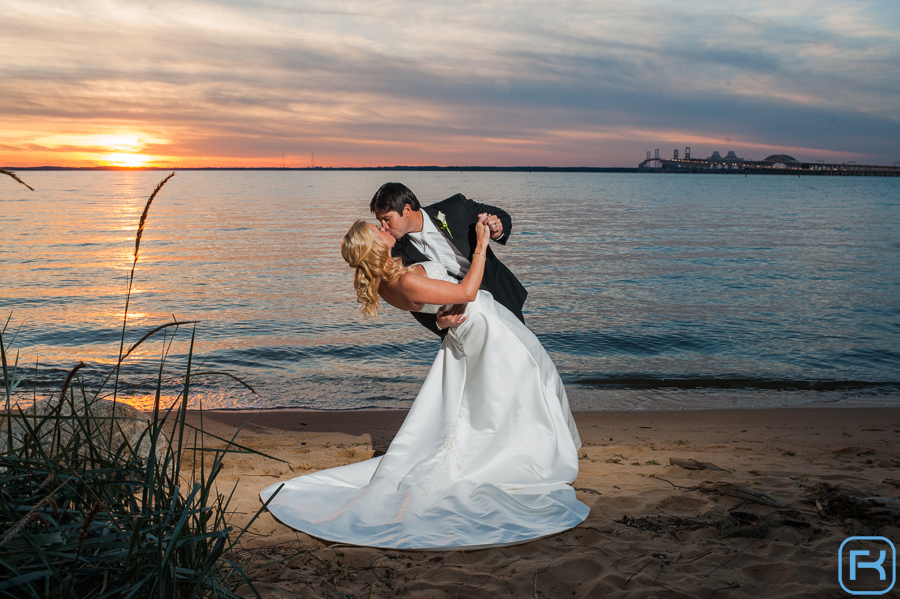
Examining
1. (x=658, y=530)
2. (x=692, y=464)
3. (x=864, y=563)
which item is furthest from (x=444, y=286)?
(x=864, y=563)

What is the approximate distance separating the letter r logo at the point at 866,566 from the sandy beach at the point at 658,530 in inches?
2.8

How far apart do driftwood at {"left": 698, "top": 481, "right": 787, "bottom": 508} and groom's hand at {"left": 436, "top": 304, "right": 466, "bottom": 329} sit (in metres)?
2.31

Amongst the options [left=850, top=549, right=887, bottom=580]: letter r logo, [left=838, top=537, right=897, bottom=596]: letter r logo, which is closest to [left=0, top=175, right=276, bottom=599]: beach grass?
[left=838, top=537, right=897, bottom=596]: letter r logo

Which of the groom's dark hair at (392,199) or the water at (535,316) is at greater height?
the groom's dark hair at (392,199)

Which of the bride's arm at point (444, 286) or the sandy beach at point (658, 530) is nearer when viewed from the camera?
the sandy beach at point (658, 530)

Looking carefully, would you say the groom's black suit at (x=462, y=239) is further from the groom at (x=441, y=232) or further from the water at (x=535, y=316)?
the water at (x=535, y=316)

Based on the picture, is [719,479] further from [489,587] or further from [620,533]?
[489,587]

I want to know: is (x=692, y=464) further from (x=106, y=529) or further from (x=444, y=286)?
(x=106, y=529)

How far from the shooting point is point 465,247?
552cm

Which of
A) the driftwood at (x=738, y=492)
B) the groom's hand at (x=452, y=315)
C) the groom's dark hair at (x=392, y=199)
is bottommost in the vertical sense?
the driftwood at (x=738, y=492)

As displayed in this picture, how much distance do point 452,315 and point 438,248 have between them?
2.15ft

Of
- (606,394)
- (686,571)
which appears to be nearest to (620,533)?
(686,571)

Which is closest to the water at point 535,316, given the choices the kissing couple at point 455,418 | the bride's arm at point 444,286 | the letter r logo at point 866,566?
the kissing couple at point 455,418

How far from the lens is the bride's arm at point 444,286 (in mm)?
4766
